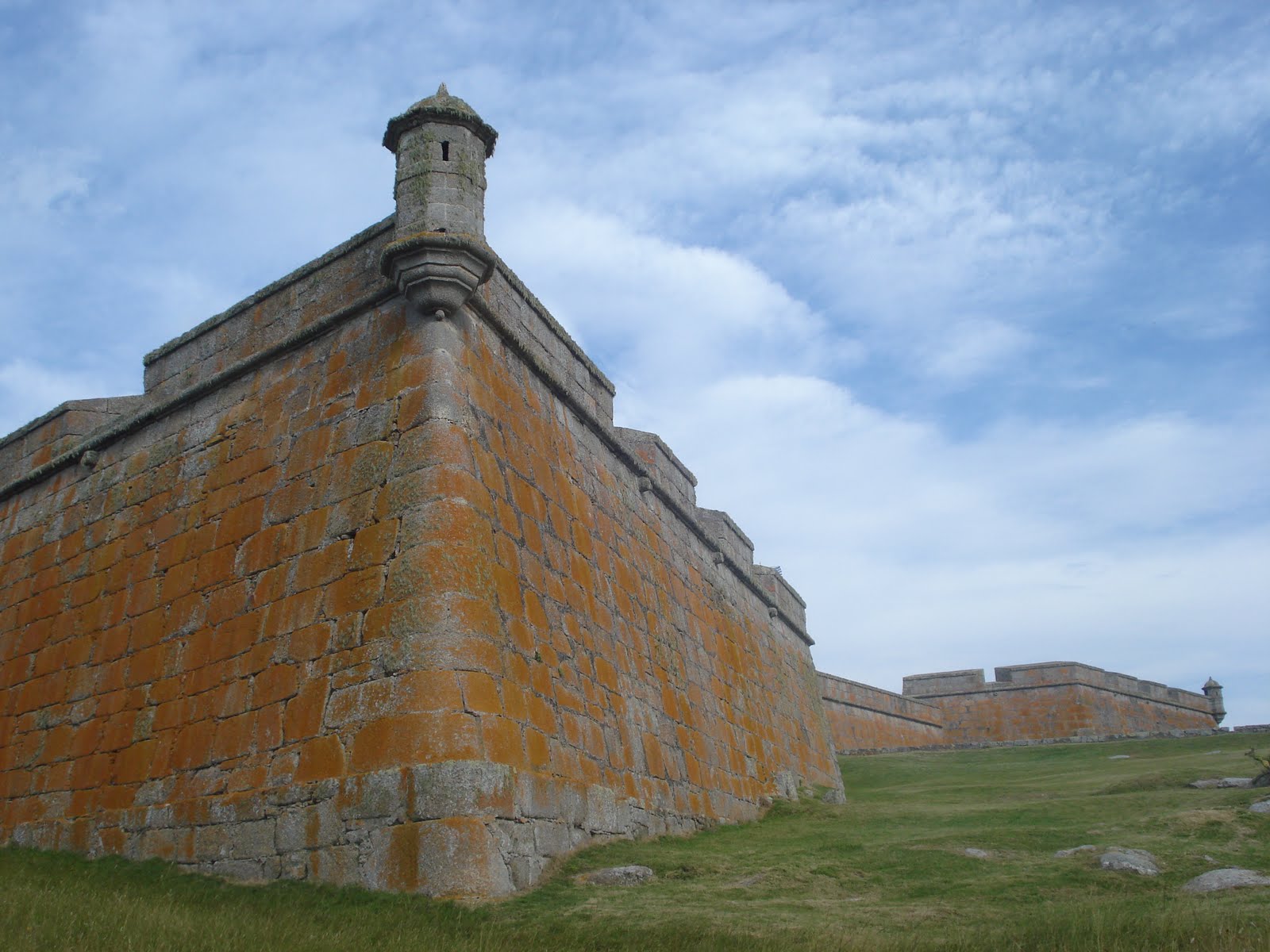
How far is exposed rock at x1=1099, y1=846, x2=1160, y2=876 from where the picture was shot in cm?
706

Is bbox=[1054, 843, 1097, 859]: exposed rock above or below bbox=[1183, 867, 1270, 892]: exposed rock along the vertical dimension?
above

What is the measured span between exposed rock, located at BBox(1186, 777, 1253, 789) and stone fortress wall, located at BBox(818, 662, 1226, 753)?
17.1 meters

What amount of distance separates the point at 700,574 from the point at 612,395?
338cm

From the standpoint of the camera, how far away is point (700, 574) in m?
14.9

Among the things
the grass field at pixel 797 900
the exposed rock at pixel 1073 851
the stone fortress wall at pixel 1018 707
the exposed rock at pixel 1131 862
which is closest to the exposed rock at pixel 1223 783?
the grass field at pixel 797 900

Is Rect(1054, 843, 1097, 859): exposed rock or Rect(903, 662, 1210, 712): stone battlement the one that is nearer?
Rect(1054, 843, 1097, 859): exposed rock

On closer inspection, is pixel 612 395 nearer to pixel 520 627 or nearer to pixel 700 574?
pixel 700 574

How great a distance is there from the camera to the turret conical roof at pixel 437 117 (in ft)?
31.6

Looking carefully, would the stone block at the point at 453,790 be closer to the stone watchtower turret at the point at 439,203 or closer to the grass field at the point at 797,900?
the grass field at the point at 797,900

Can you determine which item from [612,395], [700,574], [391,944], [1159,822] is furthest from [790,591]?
[391,944]

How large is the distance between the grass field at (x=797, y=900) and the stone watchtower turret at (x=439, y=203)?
4.70 m

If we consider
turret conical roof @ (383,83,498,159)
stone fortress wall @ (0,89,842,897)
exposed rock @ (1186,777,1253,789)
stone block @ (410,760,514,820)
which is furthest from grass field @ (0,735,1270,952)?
turret conical roof @ (383,83,498,159)

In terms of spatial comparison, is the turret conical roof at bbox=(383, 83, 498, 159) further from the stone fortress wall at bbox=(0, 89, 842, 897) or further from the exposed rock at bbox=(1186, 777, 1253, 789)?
the exposed rock at bbox=(1186, 777, 1253, 789)

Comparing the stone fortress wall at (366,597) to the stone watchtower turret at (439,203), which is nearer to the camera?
the stone fortress wall at (366,597)
